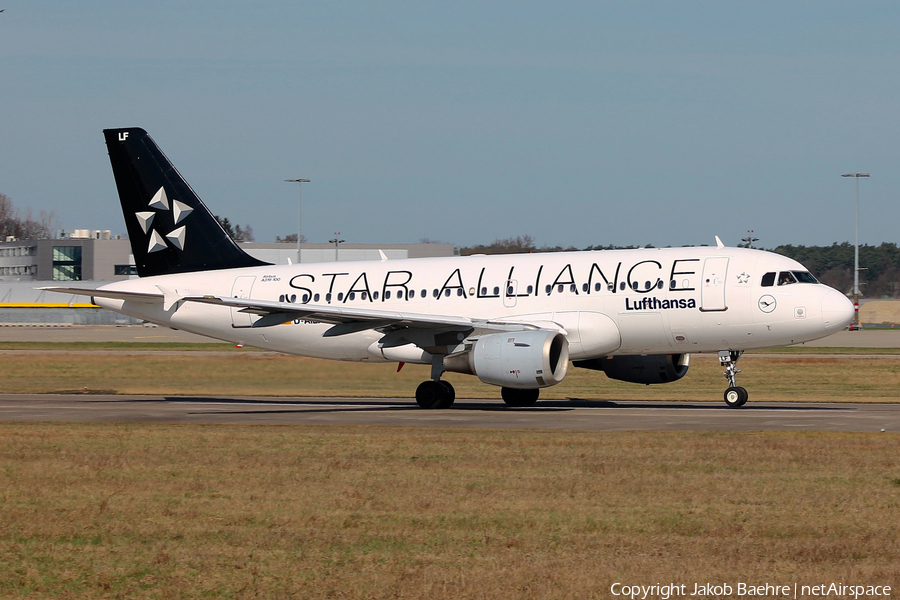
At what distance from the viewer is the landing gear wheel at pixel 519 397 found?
101 feet

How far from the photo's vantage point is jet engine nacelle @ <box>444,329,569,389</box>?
26.8 meters

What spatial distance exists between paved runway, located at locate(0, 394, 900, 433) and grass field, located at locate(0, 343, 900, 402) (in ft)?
2.84

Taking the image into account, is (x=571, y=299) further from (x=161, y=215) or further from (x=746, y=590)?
(x=746, y=590)

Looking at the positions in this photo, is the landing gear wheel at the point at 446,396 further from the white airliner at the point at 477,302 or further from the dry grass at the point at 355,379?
the dry grass at the point at 355,379

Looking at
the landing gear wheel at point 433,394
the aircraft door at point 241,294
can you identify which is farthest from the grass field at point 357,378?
the landing gear wheel at point 433,394

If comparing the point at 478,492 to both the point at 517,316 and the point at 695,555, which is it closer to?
the point at 695,555

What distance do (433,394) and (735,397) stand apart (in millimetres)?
8080

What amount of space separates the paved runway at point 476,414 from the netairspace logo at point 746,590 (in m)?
13.3

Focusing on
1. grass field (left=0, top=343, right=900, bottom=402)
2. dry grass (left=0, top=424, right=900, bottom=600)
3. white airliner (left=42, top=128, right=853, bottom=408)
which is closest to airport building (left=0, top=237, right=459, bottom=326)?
grass field (left=0, top=343, right=900, bottom=402)

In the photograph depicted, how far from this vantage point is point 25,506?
1317cm

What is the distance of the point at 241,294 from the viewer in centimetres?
3344

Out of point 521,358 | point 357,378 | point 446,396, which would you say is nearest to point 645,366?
point 521,358

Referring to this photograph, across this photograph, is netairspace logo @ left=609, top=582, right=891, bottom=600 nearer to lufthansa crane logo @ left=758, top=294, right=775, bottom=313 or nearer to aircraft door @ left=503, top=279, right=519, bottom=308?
lufthansa crane logo @ left=758, top=294, right=775, bottom=313

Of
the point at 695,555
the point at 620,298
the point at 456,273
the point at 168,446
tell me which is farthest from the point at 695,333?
the point at 695,555
